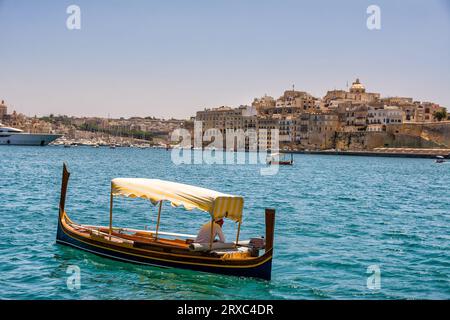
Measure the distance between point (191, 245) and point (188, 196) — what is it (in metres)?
0.85

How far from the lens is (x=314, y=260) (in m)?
12.6

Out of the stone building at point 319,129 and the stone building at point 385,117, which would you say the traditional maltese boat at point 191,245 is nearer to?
the stone building at point 385,117

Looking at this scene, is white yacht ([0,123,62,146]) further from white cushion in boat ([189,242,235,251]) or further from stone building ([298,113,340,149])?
white cushion in boat ([189,242,235,251])

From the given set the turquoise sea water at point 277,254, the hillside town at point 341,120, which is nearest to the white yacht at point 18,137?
the hillside town at point 341,120

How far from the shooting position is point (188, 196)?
1074 cm

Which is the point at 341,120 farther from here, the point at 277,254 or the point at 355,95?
the point at 277,254

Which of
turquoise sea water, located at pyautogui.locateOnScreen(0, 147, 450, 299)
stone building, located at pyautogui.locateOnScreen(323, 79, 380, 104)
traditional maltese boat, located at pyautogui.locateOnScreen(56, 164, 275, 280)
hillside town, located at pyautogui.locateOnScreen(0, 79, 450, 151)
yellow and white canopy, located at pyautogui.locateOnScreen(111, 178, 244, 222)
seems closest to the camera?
turquoise sea water, located at pyautogui.locateOnScreen(0, 147, 450, 299)

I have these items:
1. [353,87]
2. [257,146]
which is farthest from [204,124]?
[353,87]

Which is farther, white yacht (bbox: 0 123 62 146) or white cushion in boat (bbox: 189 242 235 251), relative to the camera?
white yacht (bbox: 0 123 62 146)

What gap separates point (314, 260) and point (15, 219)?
9.00m

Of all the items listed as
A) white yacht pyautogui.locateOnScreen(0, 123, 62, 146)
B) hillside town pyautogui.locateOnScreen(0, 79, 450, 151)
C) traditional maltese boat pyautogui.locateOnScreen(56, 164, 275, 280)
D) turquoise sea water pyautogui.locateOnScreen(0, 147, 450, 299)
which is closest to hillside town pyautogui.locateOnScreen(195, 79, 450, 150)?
hillside town pyautogui.locateOnScreen(0, 79, 450, 151)

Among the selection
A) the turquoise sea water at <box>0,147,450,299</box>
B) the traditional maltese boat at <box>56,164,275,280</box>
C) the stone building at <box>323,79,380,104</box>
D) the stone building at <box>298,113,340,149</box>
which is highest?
the stone building at <box>323,79,380,104</box>

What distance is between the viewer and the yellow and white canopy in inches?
414
